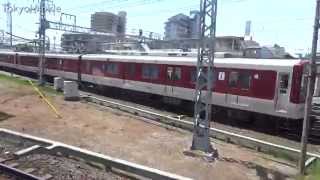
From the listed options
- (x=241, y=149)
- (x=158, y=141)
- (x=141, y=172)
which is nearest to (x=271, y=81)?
(x=241, y=149)

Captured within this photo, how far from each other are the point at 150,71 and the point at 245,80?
24.6 feet

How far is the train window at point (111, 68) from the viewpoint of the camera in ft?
93.6

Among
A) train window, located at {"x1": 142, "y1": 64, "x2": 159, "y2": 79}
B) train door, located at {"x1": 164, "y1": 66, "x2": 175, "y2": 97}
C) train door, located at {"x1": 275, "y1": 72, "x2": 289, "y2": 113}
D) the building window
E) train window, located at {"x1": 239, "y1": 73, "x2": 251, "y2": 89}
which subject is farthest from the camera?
train window, located at {"x1": 142, "y1": 64, "x2": 159, "y2": 79}

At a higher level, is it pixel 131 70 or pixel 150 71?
pixel 150 71

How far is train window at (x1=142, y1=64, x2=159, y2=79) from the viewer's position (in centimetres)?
2423

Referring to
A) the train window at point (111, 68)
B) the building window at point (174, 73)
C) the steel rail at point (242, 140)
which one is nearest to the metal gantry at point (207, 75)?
the steel rail at point (242, 140)

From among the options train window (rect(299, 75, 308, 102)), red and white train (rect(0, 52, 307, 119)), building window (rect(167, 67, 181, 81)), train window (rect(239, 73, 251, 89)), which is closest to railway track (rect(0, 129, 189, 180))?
red and white train (rect(0, 52, 307, 119))

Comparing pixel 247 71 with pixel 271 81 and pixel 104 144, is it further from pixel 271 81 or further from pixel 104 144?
pixel 104 144

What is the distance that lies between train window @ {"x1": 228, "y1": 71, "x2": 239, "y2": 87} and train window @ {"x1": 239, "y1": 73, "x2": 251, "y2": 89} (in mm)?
269

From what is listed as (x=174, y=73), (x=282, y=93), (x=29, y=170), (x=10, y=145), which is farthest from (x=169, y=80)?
(x=29, y=170)

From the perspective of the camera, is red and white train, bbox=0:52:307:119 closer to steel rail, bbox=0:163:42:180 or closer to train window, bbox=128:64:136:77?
train window, bbox=128:64:136:77

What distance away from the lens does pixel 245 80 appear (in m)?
18.4

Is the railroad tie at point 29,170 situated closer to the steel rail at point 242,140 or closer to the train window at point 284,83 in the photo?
the steel rail at point 242,140

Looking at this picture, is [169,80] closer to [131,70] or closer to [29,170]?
[131,70]
